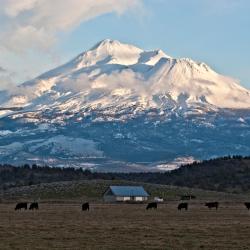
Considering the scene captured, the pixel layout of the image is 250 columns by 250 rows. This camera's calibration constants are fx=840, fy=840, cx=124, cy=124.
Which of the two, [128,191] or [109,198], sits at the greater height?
[128,191]

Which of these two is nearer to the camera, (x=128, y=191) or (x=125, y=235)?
(x=125, y=235)

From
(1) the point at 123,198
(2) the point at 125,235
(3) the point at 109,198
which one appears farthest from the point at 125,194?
(2) the point at 125,235

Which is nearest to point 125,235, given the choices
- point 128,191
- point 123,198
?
point 123,198

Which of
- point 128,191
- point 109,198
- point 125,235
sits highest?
point 128,191

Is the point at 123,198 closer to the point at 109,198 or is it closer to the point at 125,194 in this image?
the point at 125,194

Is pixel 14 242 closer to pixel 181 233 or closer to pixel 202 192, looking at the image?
pixel 181 233

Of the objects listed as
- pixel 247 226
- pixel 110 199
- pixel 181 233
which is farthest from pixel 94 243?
pixel 110 199

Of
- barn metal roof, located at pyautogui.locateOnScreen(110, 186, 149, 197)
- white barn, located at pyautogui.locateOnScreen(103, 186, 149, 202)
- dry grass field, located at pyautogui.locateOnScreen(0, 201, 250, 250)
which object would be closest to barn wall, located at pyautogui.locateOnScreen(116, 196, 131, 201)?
white barn, located at pyautogui.locateOnScreen(103, 186, 149, 202)

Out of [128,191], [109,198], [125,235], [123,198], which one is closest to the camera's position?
[125,235]

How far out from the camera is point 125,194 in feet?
484

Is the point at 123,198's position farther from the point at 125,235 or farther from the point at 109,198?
the point at 125,235

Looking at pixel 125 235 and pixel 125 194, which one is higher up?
pixel 125 194

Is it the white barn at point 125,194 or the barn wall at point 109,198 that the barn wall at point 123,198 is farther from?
the barn wall at point 109,198

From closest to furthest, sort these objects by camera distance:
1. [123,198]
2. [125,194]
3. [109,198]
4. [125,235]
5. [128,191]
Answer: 1. [125,235]
2. [109,198]
3. [123,198]
4. [125,194]
5. [128,191]
